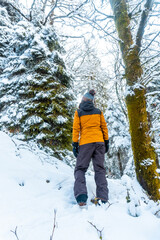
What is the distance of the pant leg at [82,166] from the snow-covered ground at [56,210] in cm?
30

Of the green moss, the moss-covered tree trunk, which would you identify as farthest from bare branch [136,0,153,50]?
the green moss

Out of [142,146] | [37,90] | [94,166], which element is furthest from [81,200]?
[37,90]

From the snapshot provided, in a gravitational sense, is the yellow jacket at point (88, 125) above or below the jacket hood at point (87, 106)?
below

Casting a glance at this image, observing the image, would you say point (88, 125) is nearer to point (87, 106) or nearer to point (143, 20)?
point (87, 106)

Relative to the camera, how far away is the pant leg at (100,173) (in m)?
2.67

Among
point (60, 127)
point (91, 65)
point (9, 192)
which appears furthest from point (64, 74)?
point (91, 65)

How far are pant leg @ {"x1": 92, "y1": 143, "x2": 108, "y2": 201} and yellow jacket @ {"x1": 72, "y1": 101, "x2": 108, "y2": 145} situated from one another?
21cm

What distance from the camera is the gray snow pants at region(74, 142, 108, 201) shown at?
2.65 metres

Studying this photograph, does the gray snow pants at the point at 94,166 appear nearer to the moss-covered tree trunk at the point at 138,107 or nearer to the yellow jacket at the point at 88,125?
the yellow jacket at the point at 88,125

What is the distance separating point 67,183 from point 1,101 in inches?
148

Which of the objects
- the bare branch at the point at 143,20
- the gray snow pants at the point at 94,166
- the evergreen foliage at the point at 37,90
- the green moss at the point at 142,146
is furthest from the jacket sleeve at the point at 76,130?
the bare branch at the point at 143,20

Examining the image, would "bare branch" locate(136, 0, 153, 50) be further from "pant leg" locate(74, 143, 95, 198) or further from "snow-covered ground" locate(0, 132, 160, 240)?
"snow-covered ground" locate(0, 132, 160, 240)

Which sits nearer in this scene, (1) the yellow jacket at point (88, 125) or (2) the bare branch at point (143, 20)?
(2) the bare branch at point (143, 20)

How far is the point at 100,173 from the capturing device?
114 inches
